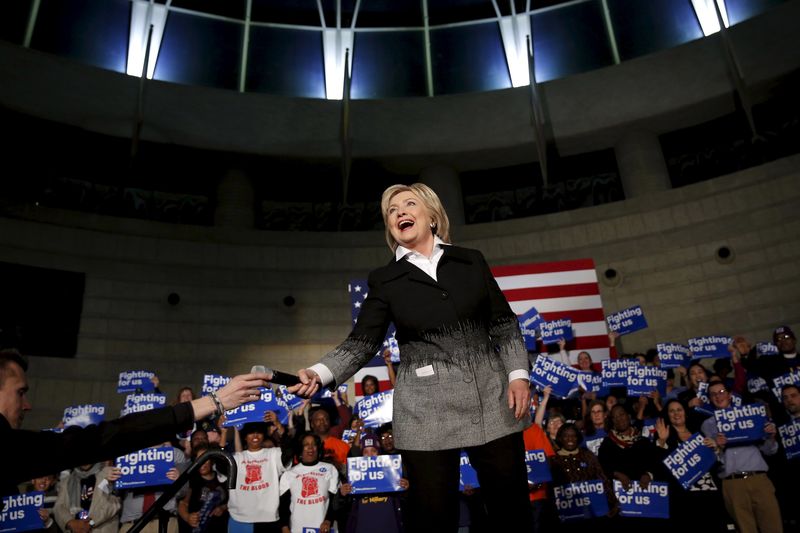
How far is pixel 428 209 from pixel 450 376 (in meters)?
0.69

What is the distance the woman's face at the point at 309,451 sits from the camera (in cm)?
607

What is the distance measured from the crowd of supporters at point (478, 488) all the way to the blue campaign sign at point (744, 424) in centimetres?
11

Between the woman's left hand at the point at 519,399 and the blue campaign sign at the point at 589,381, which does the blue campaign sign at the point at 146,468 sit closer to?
the woman's left hand at the point at 519,399

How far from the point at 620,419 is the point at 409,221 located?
4.65 metres

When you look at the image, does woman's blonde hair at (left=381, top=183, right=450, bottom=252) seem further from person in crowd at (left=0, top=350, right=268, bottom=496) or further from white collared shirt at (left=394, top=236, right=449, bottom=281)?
person in crowd at (left=0, top=350, right=268, bottom=496)

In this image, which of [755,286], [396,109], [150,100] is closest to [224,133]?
[150,100]

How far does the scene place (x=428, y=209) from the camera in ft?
8.04

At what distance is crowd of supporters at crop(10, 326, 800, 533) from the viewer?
5.50m

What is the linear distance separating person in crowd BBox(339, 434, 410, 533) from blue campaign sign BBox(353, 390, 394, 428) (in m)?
0.87

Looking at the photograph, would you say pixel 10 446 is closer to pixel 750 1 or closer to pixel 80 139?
pixel 80 139

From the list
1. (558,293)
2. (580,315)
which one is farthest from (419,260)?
(558,293)

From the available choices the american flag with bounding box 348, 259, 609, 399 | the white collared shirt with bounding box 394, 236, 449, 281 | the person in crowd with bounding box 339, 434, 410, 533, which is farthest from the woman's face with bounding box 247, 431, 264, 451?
the white collared shirt with bounding box 394, 236, 449, 281

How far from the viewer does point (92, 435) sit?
1872 mm

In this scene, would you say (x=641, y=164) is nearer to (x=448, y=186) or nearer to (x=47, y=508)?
(x=448, y=186)
